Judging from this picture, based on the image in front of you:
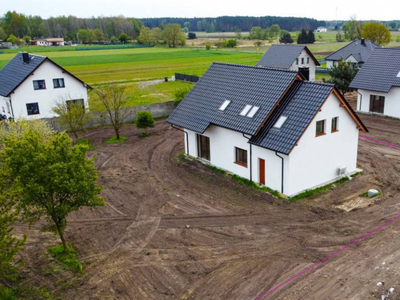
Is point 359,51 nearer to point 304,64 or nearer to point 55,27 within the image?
point 304,64

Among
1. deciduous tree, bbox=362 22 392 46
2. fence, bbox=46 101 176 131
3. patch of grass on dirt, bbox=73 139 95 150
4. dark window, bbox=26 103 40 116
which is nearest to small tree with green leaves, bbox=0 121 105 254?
patch of grass on dirt, bbox=73 139 95 150

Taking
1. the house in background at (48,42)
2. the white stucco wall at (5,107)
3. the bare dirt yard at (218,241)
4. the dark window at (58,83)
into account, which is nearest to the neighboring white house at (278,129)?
the bare dirt yard at (218,241)

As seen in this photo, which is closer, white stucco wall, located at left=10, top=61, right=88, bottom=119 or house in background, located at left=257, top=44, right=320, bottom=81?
white stucco wall, located at left=10, top=61, right=88, bottom=119

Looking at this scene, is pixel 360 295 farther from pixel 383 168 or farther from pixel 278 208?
pixel 383 168

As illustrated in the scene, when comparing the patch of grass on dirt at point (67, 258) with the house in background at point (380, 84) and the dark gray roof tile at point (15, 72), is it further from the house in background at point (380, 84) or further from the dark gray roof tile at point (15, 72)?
the house in background at point (380, 84)

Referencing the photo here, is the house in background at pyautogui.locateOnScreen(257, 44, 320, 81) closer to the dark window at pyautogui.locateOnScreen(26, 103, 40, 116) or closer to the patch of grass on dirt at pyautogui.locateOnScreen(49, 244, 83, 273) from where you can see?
the dark window at pyautogui.locateOnScreen(26, 103, 40, 116)

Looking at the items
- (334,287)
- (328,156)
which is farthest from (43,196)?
(328,156)
